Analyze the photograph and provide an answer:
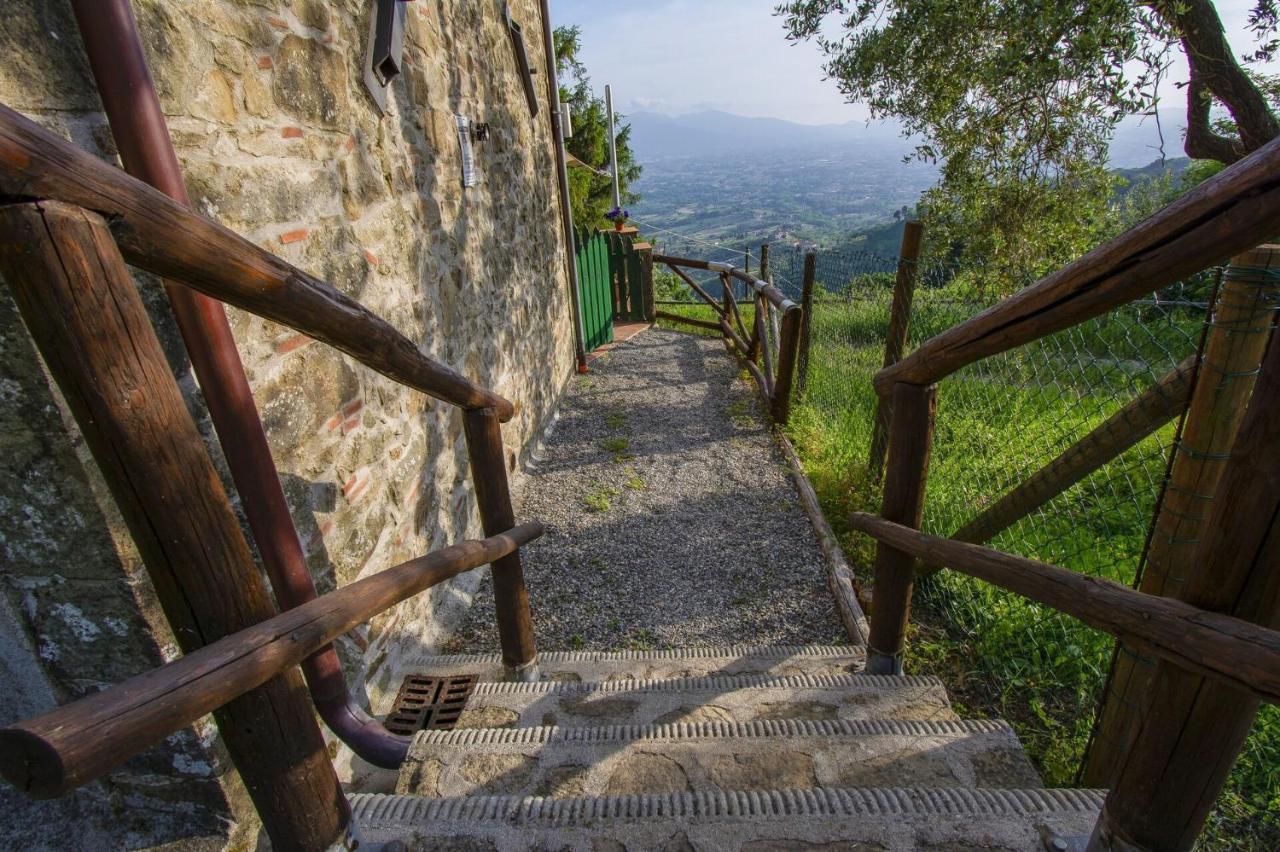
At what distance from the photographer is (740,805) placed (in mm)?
1354

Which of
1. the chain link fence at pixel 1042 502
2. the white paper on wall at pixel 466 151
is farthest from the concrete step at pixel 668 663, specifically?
the white paper on wall at pixel 466 151

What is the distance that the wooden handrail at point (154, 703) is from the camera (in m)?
0.70

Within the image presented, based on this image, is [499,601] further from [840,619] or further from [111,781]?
[840,619]

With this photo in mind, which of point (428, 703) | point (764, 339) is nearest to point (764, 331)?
point (764, 339)

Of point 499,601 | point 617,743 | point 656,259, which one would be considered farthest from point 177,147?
point 656,259

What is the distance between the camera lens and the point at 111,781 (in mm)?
1460

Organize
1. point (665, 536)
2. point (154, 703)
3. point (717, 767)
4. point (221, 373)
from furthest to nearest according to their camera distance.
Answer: point (665, 536)
point (717, 767)
point (221, 373)
point (154, 703)

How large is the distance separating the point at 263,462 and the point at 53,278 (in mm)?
803

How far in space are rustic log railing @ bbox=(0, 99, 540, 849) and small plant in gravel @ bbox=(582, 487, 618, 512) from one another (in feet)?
9.64

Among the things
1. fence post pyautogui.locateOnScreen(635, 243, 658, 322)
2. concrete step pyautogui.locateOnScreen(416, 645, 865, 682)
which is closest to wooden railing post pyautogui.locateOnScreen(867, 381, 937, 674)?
concrete step pyautogui.locateOnScreen(416, 645, 865, 682)

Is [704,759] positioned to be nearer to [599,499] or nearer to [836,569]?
[836,569]

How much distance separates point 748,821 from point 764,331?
495 cm

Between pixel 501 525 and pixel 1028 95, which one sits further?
pixel 1028 95

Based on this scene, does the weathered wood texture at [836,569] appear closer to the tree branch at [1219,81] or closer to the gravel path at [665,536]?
the gravel path at [665,536]
